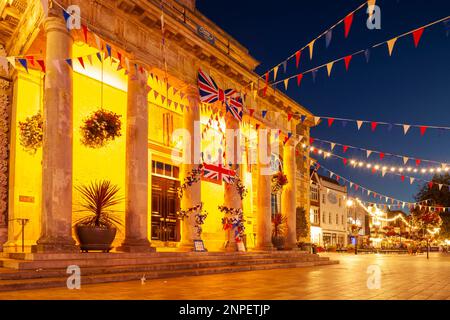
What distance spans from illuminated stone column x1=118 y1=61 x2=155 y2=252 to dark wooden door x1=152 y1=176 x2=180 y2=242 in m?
5.12

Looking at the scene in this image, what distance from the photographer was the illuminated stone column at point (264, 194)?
21.3 meters

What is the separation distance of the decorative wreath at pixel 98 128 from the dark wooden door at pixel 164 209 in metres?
6.27

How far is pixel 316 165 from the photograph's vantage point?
2822 centimetres

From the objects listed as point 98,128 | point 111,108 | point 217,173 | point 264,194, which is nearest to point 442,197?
point 264,194

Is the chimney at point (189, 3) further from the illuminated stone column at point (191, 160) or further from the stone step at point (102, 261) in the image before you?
the stone step at point (102, 261)

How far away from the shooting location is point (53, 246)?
1171cm

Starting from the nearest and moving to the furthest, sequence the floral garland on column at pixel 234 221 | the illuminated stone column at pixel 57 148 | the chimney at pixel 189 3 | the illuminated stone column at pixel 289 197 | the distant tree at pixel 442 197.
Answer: the illuminated stone column at pixel 57 148 → the floral garland on column at pixel 234 221 → the chimney at pixel 189 3 → the illuminated stone column at pixel 289 197 → the distant tree at pixel 442 197

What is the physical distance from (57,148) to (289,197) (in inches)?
599

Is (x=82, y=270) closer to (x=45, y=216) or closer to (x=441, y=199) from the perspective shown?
(x=45, y=216)

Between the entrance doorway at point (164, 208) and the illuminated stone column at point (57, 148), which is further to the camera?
the entrance doorway at point (164, 208)

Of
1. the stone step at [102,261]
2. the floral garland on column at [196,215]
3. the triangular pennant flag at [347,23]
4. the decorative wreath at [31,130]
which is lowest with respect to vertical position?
the stone step at [102,261]

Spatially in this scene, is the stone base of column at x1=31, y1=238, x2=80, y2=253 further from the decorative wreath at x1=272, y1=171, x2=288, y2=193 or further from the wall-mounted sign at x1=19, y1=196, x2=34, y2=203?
the decorative wreath at x1=272, y1=171, x2=288, y2=193

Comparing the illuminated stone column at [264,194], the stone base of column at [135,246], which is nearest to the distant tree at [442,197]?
the illuminated stone column at [264,194]

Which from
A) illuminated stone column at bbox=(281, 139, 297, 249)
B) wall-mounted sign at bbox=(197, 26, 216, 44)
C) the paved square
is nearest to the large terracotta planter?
the paved square
